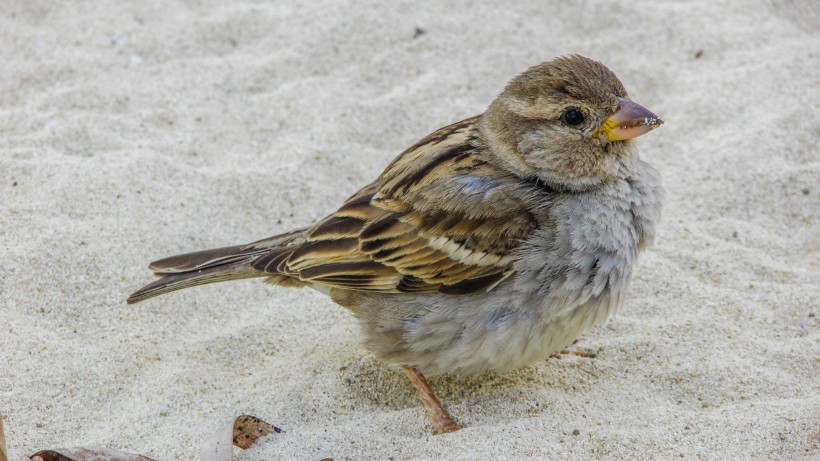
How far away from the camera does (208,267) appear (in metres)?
4.34

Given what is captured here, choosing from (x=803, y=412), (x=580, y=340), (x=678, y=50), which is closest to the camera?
(x=803, y=412)

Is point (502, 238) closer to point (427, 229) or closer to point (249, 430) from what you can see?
point (427, 229)

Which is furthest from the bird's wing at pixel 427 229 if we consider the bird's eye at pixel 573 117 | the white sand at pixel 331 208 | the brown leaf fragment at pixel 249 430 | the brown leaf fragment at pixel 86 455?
the brown leaf fragment at pixel 86 455

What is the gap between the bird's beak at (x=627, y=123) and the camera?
3.88m

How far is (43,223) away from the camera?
15.6 feet

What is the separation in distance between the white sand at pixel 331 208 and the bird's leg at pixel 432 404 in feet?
0.23

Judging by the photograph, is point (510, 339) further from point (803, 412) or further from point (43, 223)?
point (43, 223)

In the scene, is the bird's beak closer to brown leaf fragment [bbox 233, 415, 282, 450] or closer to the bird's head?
the bird's head

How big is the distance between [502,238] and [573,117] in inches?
25.0

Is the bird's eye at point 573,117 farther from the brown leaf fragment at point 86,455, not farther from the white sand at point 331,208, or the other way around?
the brown leaf fragment at point 86,455

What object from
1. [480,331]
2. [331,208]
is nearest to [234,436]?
[480,331]

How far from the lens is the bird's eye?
397 cm

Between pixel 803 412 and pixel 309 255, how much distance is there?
2.22 m

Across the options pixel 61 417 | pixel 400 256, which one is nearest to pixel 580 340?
pixel 400 256
